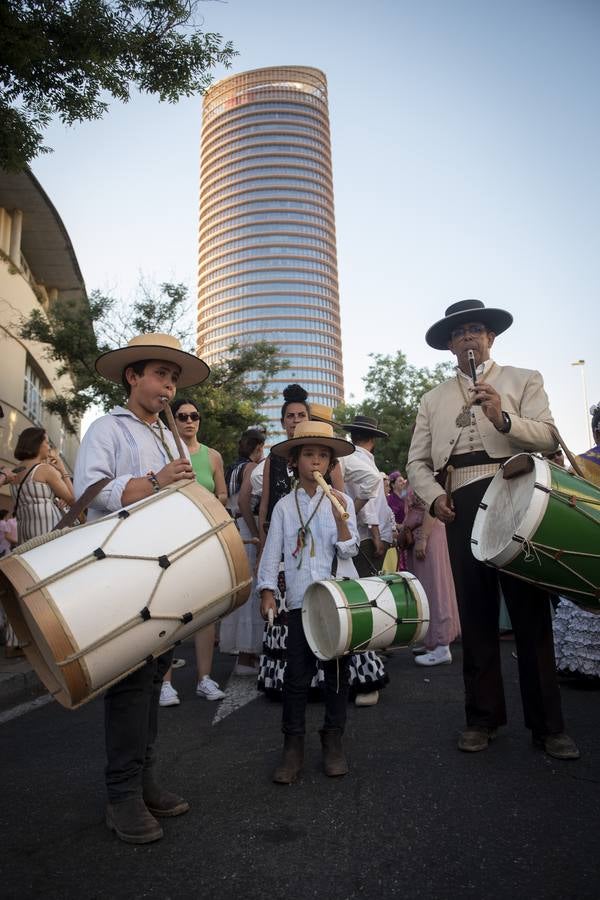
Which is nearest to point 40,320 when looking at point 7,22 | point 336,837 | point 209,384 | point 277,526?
point 209,384

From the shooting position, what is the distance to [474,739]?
3.52m

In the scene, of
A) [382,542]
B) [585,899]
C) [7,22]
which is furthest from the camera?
[7,22]

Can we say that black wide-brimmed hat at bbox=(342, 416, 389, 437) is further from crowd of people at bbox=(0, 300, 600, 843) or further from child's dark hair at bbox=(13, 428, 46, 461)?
child's dark hair at bbox=(13, 428, 46, 461)

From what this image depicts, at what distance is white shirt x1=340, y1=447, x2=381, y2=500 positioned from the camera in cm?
572

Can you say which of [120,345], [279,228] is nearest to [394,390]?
[120,345]

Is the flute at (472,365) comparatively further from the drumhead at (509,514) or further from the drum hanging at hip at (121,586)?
the drum hanging at hip at (121,586)

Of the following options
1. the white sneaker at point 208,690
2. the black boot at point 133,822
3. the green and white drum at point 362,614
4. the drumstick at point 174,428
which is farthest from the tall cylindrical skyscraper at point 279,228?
the black boot at point 133,822

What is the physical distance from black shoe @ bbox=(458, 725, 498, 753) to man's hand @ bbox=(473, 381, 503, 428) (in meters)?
1.60

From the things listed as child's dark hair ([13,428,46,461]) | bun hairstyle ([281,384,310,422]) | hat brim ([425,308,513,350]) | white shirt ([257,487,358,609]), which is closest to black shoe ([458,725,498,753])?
white shirt ([257,487,358,609])

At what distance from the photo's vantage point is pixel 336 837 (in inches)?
99.7

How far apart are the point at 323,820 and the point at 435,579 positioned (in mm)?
4101

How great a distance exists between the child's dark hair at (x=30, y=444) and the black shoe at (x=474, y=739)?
16.1ft

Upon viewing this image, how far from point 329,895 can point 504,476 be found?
6.81ft

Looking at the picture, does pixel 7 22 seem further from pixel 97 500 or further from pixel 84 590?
pixel 84 590
